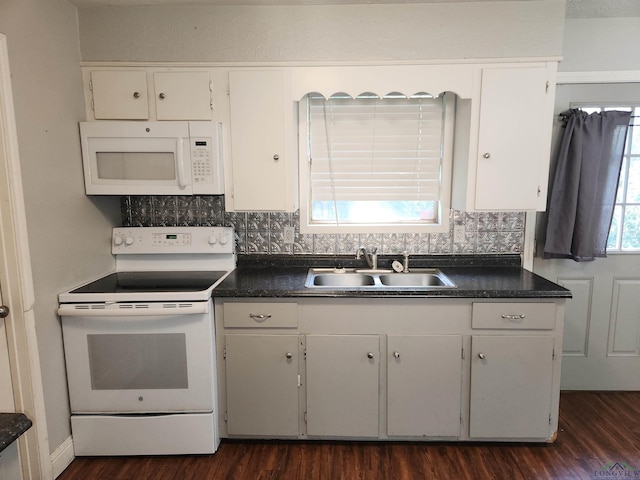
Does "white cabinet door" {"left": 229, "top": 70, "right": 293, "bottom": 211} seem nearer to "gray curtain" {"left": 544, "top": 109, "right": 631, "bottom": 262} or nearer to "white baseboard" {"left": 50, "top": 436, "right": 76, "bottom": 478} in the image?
"white baseboard" {"left": 50, "top": 436, "right": 76, "bottom": 478}

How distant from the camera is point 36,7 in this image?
1.79 metres

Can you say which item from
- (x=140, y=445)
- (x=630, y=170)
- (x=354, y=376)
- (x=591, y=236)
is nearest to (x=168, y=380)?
(x=140, y=445)

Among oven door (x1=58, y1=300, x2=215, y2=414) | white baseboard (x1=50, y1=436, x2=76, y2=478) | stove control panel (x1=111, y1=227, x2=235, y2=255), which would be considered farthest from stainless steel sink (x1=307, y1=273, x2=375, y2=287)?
A: white baseboard (x1=50, y1=436, x2=76, y2=478)

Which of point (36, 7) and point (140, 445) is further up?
point (36, 7)

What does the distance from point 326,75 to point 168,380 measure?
1.79 metres

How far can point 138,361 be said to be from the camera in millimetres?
1993

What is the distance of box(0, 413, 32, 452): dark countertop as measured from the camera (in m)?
1.57

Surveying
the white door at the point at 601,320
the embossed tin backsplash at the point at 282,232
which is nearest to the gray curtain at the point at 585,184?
the white door at the point at 601,320

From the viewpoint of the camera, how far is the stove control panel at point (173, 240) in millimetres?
2420

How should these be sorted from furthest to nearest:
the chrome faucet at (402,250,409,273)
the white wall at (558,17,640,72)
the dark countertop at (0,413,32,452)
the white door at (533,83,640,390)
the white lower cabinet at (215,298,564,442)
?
the white door at (533,83,640,390)
the chrome faucet at (402,250,409,273)
the white wall at (558,17,640,72)
the white lower cabinet at (215,298,564,442)
the dark countertop at (0,413,32,452)

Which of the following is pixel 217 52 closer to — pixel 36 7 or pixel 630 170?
pixel 36 7

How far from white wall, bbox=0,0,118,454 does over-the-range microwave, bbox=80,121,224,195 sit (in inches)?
3.4

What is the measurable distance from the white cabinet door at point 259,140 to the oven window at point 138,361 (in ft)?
2.67

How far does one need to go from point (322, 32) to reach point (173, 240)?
1469mm
